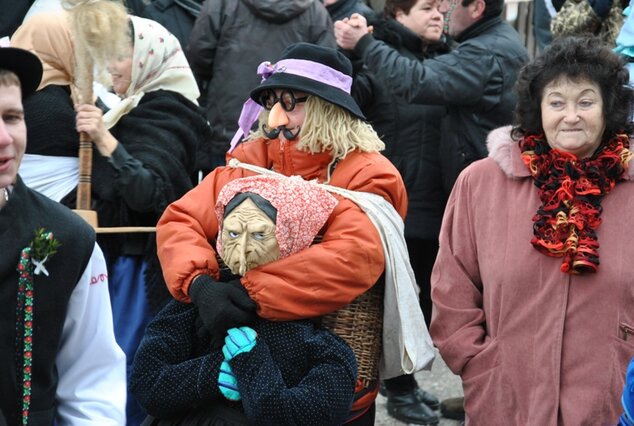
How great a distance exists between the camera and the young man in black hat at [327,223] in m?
3.68

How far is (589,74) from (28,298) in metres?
2.22

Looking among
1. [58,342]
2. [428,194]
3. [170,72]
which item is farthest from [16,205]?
[428,194]

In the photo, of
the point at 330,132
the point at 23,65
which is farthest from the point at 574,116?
the point at 23,65

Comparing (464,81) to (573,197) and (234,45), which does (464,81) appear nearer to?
(234,45)

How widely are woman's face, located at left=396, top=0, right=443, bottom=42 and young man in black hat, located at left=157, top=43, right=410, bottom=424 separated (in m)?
1.50

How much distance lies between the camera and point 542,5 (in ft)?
21.9

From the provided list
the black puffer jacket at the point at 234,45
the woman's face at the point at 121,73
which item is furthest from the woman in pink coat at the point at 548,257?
the black puffer jacket at the point at 234,45

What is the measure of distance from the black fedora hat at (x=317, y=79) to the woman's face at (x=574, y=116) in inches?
27.5

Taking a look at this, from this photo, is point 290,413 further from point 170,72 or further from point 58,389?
point 170,72

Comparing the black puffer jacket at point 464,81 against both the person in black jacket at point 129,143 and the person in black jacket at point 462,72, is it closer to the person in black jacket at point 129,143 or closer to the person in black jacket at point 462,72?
the person in black jacket at point 462,72

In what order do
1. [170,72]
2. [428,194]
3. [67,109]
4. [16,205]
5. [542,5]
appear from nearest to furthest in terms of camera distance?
[16,205] < [67,109] < [170,72] < [428,194] < [542,5]

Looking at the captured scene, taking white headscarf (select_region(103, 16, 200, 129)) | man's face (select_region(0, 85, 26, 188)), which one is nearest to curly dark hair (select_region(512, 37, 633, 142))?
white headscarf (select_region(103, 16, 200, 129))

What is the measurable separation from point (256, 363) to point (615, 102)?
1.62 meters

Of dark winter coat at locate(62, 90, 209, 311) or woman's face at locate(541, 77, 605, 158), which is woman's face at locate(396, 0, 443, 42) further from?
woman's face at locate(541, 77, 605, 158)
